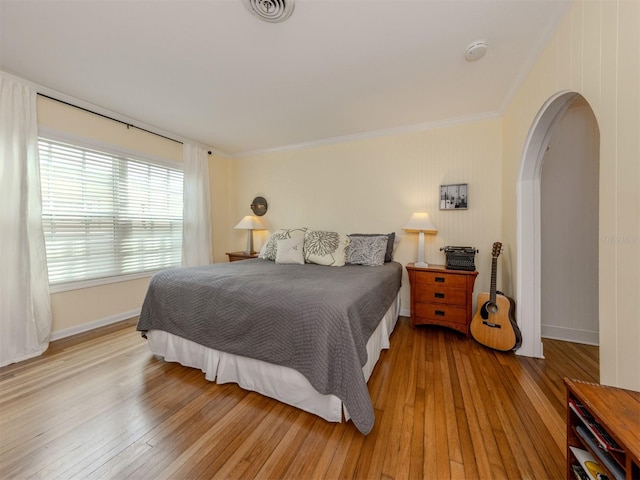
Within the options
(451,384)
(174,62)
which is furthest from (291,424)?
(174,62)

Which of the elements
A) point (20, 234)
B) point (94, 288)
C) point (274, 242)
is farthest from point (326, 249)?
point (20, 234)

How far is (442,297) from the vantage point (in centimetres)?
260

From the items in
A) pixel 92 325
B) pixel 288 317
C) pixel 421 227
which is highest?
pixel 421 227

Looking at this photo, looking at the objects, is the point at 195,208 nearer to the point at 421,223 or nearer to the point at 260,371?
the point at 260,371

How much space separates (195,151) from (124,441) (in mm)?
3579

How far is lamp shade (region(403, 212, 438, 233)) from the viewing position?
2.80 m

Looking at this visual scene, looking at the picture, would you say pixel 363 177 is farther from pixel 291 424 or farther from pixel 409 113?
pixel 291 424

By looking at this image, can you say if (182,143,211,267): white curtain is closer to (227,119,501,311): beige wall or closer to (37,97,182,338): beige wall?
(37,97,182,338): beige wall

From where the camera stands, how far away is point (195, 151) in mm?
3750

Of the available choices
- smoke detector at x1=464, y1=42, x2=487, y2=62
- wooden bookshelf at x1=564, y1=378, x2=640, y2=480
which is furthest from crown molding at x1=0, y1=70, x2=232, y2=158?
wooden bookshelf at x1=564, y1=378, x2=640, y2=480

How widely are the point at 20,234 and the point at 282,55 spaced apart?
281cm

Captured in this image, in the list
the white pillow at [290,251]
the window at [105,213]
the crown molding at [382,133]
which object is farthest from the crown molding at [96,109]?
the white pillow at [290,251]

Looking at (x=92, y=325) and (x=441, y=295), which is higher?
(x=441, y=295)

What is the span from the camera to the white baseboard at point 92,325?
2514 mm
